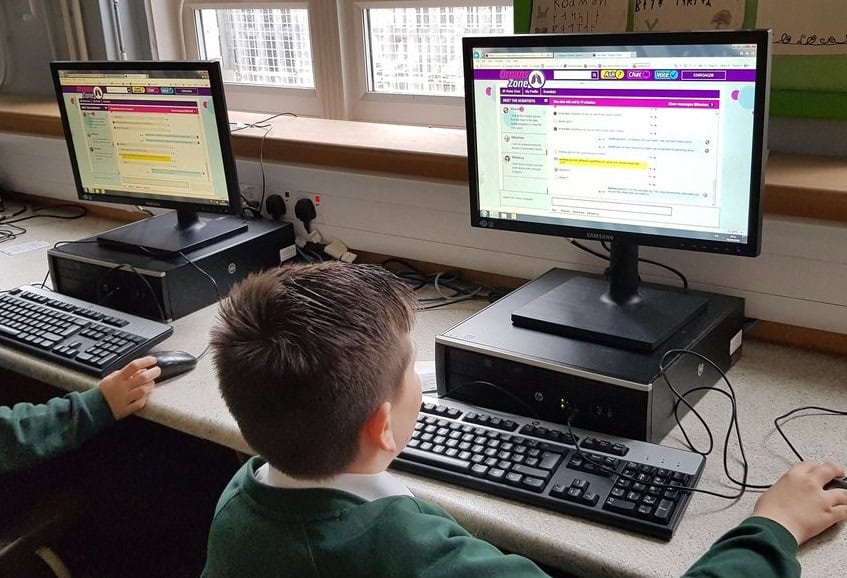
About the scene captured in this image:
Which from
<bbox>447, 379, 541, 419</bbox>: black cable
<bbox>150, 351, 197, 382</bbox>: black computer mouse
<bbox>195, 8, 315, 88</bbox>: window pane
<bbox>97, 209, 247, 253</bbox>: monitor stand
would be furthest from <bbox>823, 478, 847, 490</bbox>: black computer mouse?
<bbox>195, 8, 315, 88</bbox>: window pane

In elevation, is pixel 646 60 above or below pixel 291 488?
above

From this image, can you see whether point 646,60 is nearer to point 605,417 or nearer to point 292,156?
point 605,417

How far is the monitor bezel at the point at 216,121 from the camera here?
65.1 inches

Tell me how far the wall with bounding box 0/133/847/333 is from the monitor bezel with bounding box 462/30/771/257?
23 cm

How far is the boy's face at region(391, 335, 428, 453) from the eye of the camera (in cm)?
92

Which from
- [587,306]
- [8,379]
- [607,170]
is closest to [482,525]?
[587,306]

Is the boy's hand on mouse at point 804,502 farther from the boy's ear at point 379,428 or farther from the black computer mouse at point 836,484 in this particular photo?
the boy's ear at point 379,428

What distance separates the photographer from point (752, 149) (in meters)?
1.18

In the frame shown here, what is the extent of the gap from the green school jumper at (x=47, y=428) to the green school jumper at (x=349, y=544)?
582 millimetres

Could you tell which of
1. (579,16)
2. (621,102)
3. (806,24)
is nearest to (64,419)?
(621,102)

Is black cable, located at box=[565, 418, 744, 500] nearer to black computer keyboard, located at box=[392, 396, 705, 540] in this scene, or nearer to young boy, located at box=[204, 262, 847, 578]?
black computer keyboard, located at box=[392, 396, 705, 540]

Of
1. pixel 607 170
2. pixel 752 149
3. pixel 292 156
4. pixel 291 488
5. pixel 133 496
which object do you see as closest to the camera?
pixel 291 488

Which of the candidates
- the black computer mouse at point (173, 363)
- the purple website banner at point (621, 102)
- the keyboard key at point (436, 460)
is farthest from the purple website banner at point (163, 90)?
the keyboard key at point (436, 460)

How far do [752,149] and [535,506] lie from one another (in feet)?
1.84
